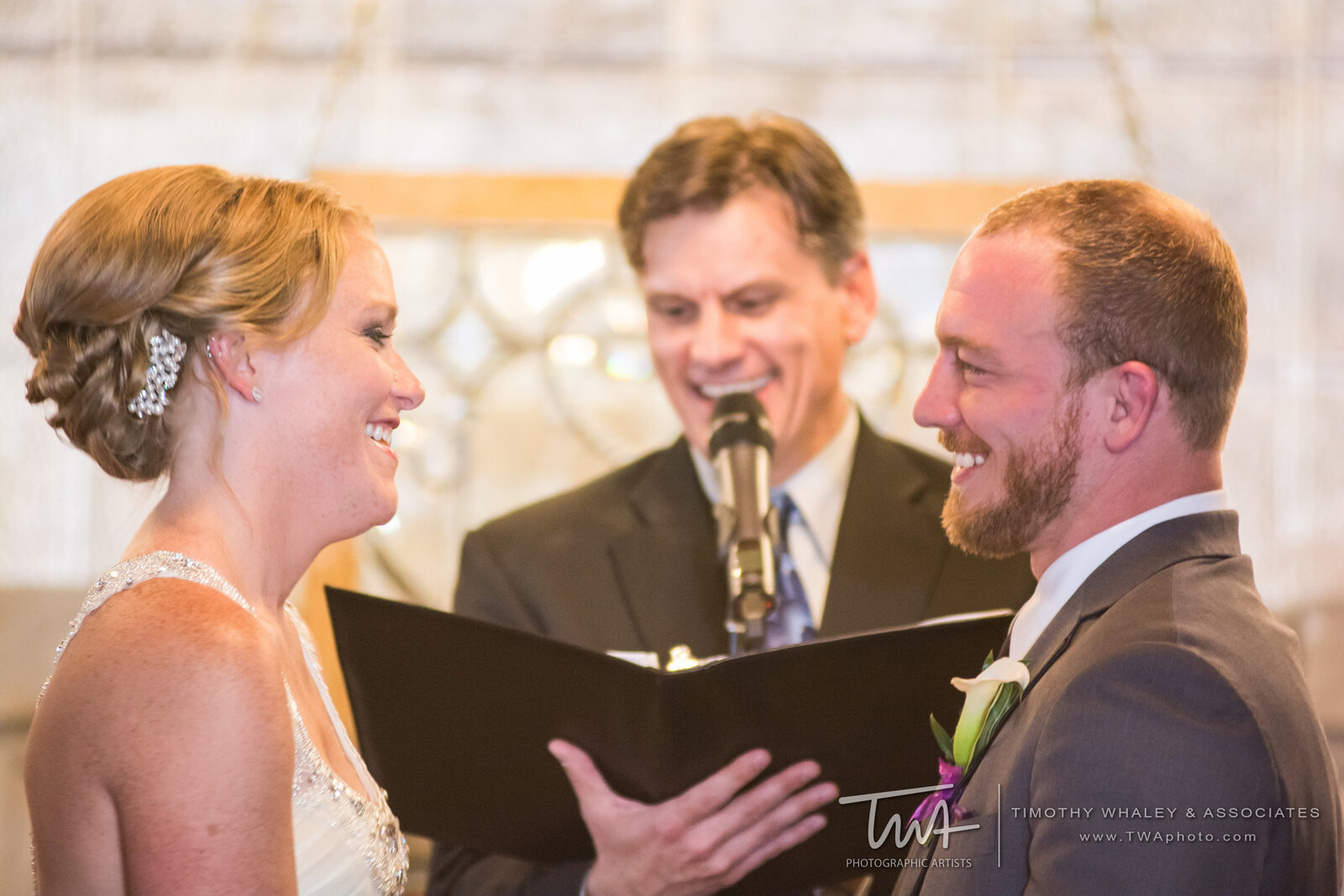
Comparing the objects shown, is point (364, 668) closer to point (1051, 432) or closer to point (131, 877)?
point (131, 877)

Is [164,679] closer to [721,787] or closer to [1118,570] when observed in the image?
[721,787]

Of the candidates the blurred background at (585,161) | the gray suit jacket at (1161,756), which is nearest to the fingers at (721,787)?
the gray suit jacket at (1161,756)

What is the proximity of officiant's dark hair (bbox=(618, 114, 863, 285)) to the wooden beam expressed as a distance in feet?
1.94

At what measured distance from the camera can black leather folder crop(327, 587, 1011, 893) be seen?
178 cm

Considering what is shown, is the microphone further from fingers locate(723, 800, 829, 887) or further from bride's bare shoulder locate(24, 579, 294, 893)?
bride's bare shoulder locate(24, 579, 294, 893)

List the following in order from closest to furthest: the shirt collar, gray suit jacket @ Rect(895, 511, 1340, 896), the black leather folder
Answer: gray suit jacket @ Rect(895, 511, 1340, 896), the black leather folder, the shirt collar

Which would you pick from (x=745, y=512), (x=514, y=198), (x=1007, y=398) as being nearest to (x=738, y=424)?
(x=745, y=512)

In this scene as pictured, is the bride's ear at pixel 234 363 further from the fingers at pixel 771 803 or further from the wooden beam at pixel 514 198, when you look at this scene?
the wooden beam at pixel 514 198

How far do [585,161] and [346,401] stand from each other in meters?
2.06

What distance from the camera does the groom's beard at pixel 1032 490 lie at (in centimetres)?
172

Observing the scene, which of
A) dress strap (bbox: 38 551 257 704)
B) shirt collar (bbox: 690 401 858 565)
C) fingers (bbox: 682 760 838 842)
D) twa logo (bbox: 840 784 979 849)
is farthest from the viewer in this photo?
shirt collar (bbox: 690 401 858 565)

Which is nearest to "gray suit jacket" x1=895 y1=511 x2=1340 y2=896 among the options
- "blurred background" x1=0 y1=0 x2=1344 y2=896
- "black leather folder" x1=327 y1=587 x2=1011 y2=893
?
"black leather folder" x1=327 y1=587 x2=1011 y2=893

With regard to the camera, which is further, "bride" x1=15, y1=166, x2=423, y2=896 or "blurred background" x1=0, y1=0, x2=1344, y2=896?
"blurred background" x1=0, y1=0, x2=1344, y2=896

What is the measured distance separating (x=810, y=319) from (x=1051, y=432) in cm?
116
